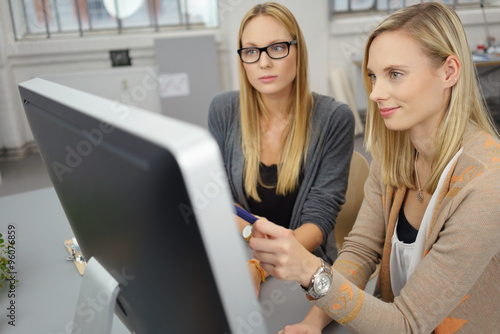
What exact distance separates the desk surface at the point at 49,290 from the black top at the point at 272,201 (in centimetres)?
53

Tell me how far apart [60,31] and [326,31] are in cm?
272

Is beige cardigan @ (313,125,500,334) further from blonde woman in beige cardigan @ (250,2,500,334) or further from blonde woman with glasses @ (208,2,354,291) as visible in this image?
blonde woman with glasses @ (208,2,354,291)

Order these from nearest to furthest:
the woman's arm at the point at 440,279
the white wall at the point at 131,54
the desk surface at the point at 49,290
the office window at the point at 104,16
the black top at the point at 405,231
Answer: the woman's arm at the point at 440,279, the desk surface at the point at 49,290, the black top at the point at 405,231, the white wall at the point at 131,54, the office window at the point at 104,16

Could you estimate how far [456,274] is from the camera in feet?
2.77

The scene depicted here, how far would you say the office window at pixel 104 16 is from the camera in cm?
452

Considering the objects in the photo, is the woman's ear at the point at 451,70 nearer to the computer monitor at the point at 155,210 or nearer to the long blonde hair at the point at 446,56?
the long blonde hair at the point at 446,56

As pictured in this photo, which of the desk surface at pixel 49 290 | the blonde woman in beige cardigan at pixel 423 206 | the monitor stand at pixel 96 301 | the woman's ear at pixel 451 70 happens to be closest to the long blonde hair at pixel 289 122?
the blonde woman in beige cardigan at pixel 423 206

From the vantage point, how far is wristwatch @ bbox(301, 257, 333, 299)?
80 centimetres

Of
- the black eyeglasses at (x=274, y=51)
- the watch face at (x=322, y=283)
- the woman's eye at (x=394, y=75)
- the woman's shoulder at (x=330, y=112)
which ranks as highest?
the black eyeglasses at (x=274, y=51)

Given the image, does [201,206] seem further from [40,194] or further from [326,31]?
[326,31]

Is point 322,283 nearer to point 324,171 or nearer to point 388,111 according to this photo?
point 388,111

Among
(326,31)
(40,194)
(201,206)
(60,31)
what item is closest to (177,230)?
(201,206)

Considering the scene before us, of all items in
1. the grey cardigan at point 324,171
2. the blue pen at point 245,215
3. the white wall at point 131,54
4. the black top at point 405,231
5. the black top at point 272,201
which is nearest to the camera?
the blue pen at point 245,215

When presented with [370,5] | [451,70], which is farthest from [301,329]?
[370,5]
